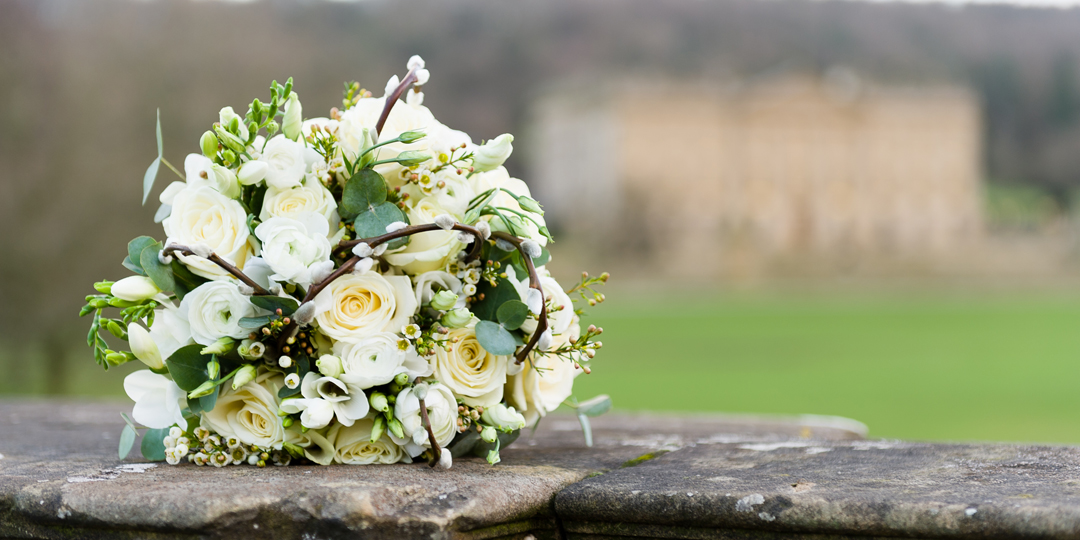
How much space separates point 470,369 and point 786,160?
49.4 metres

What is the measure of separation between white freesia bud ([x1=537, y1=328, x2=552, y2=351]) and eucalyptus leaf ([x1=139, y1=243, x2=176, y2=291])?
0.62m

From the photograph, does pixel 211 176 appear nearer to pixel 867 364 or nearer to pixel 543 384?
pixel 543 384

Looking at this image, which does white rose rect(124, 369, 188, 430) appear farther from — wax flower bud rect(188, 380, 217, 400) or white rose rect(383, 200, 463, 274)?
white rose rect(383, 200, 463, 274)

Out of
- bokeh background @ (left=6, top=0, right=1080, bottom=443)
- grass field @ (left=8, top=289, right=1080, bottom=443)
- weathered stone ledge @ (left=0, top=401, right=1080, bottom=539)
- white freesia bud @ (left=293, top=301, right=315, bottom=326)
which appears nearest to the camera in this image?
weathered stone ledge @ (left=0, top=401, right=1080, bottom=539)

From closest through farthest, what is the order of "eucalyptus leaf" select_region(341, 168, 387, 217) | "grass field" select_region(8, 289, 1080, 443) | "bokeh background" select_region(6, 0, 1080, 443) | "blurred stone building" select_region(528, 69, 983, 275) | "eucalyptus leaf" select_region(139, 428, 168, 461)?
1. "eucalyptus leaf" select_region(341, 168, 387, 217)
2. "eucalyptus leaf" select_region(139, 428, 168, 461)
3. "bokeh background" select_region(6, 0, 1080, 443)
4. "grass field" select_region(8, 289, 1080, 443)
5. "blurred stone building" select_region(528, 69, 983, 275)

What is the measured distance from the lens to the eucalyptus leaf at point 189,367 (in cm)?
161

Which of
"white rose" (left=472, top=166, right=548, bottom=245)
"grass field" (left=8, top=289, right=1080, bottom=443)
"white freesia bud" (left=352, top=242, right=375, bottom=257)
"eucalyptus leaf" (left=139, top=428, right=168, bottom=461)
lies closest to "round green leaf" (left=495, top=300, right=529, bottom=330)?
"white rose" (left=472, top=166, right=548, bottom=245)

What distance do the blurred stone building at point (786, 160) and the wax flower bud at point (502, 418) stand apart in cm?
4273

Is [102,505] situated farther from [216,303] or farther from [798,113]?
[798,113]

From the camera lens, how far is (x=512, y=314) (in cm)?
164

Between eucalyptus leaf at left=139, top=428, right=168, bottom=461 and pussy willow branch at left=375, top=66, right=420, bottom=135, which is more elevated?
pussy willow branch at left=375, top=66, right=420, bottom=135

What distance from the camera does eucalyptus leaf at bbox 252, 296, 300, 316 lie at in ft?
5.15

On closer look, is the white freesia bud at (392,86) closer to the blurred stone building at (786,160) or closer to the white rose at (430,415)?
the white rose at (430,415)

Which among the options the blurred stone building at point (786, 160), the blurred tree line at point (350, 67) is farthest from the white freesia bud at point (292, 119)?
the blurred stone building at point (786, 160)
